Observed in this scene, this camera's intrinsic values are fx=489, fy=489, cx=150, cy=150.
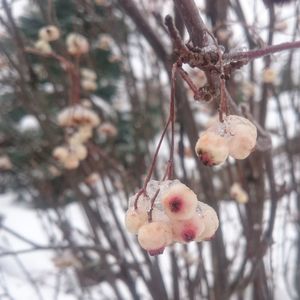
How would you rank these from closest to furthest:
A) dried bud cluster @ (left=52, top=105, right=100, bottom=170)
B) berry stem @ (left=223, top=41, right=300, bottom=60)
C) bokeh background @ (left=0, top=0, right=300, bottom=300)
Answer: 1. berry stem @ (left=223, top=41, right=300, bottom=60)
2. bokeh background @ (left=0, top=0, right=300, bottom=300)
3. dried bud cluster @ (left=52, top=105, right=100, bottom=170)

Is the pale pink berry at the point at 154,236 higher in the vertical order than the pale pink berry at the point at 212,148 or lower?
lower

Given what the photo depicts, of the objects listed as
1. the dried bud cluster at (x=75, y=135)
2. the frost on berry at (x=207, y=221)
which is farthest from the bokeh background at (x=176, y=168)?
the frost on berry at (x=207, y=221)

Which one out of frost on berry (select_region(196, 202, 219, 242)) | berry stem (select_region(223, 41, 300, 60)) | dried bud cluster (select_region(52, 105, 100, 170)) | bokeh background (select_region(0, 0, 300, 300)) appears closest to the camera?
berry stem (select_region(223, 41, 300, 60))

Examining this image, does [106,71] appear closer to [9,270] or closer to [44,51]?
[9,270]

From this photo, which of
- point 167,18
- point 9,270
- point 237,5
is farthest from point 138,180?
point 9,270

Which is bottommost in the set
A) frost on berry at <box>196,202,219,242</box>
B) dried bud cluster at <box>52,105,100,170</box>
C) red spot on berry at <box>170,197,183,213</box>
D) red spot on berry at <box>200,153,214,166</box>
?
frost on berry at <box>196,202,219,242</box>

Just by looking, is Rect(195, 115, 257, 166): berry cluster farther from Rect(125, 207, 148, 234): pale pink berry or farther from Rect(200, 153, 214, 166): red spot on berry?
Rect(125, 207, 148, 234): pale pink berry

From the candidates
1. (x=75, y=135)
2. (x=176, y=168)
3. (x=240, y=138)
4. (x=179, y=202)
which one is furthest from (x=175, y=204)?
(x=176, y=168)

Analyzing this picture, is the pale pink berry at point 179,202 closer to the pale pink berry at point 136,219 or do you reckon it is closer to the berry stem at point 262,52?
the pale pink berry at point 136,219

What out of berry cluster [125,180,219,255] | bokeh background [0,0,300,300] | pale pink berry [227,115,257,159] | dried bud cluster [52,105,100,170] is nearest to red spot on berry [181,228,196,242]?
berry cluster [125,180,219,255]
